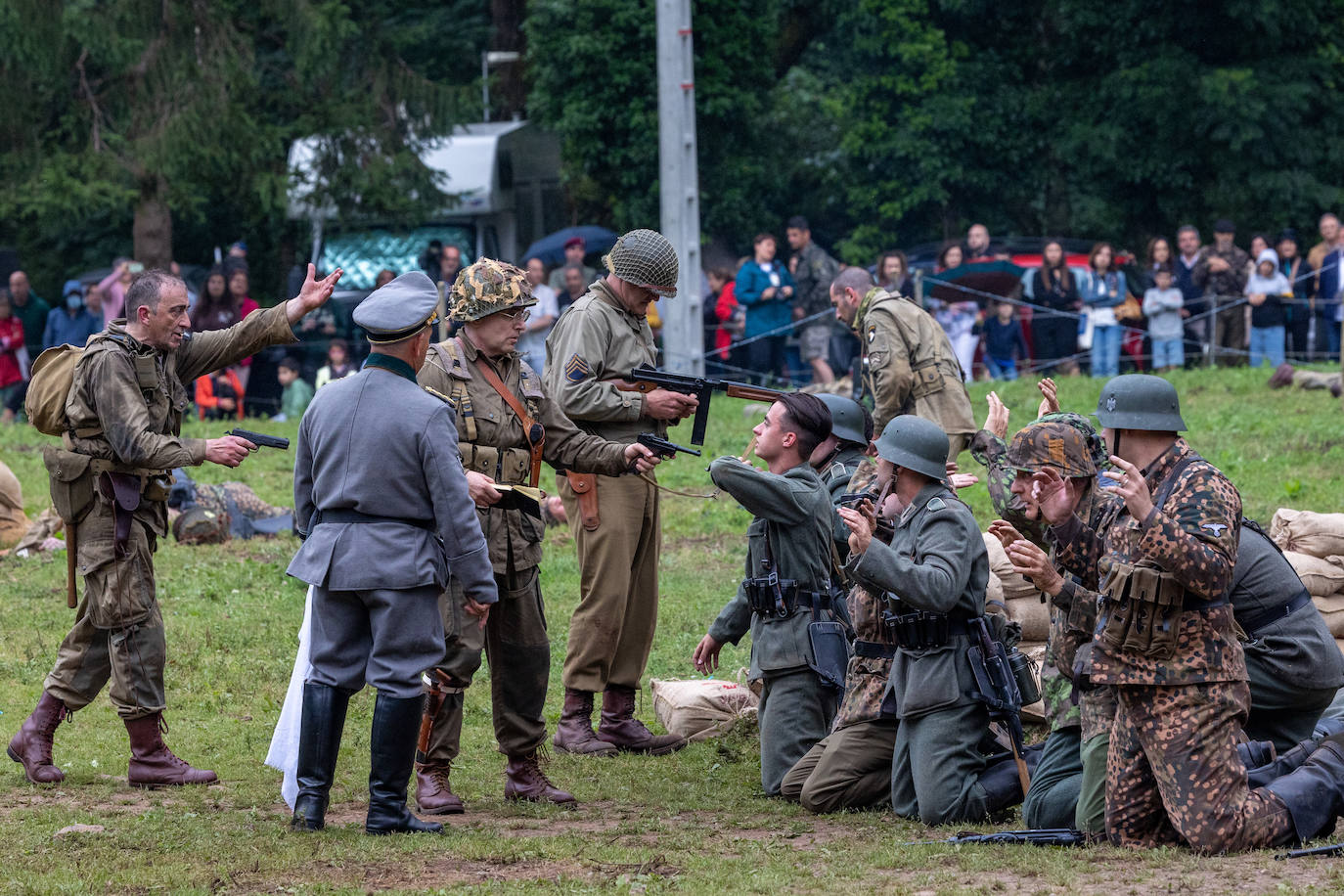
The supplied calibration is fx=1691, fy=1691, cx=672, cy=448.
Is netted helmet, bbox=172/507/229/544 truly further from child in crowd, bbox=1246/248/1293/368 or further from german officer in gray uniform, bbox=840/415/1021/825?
child in crowd, bbox=1246/248/1293/368

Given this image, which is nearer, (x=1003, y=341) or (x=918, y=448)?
(x=918, y=448)

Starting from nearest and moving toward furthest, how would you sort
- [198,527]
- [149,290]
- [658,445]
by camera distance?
[149,290] < [658,445] < [198,527]

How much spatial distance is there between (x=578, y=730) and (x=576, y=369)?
173cm

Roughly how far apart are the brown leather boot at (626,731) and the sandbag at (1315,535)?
3135 mm

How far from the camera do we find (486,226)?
24.2 metres

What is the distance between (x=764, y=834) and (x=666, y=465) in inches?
337

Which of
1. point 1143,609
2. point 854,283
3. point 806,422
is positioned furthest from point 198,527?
point 1143,609

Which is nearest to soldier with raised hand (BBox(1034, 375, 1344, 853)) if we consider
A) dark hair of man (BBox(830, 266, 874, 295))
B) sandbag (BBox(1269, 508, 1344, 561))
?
sandbag (BBox(1269, 508, 1344, 561))

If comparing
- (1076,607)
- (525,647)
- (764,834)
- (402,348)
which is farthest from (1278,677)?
(402,348)

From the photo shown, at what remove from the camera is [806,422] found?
23.9 ft

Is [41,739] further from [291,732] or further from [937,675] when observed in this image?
[937,675]

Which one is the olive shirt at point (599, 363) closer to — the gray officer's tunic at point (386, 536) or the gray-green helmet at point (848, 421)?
the gray-green helmet at point (848, 421)

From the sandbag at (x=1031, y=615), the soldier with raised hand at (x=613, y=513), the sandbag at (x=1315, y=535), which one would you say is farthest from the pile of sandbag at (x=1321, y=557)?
the soldier with raised hand at (x=613, y=513)

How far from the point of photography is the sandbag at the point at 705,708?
27.3 feet
